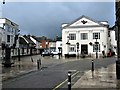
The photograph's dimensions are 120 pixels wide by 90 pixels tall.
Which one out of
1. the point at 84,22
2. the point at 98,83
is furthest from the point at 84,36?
the point at 98,83

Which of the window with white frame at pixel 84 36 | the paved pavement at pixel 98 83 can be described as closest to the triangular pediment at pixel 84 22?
the window with white frame at pixel 84 36

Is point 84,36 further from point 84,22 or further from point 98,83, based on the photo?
point 98,83

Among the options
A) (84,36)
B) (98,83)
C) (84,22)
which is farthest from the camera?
(84,36)

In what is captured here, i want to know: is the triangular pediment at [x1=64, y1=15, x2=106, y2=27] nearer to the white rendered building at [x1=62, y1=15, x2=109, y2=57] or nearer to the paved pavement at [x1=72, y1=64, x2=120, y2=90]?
the white rendered building at [x1=62, y1=15, x2=109, y2=57]

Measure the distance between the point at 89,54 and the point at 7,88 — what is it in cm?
6173

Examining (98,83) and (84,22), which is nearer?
(98,83)

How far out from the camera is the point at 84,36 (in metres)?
80.1

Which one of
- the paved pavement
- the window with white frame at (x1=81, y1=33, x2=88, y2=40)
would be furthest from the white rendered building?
the paved pavement

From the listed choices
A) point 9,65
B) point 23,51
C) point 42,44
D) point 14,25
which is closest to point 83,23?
point 14,25

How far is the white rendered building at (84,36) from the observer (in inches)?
3066

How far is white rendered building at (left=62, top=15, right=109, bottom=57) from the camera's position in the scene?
77875 mm

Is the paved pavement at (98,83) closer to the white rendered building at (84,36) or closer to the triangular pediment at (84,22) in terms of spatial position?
the white rendered building at (84,36)

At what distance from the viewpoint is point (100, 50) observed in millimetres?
77250

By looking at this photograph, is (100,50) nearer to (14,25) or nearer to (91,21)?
(91,21)
